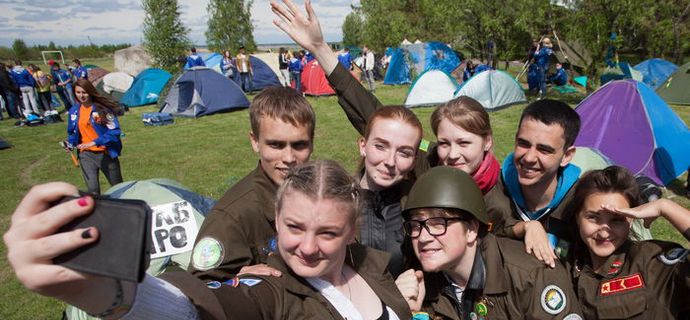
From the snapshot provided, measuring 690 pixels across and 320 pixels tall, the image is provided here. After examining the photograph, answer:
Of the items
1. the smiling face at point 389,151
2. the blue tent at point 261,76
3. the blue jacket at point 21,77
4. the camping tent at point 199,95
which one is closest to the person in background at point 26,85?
the blue jacket at point 21,77

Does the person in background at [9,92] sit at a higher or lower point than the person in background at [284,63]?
lower

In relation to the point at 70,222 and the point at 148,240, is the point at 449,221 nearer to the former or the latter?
the point at 148,240

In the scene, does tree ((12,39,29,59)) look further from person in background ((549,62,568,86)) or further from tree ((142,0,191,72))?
person in background ((549,62,568,86))

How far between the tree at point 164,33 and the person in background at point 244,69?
822 cm

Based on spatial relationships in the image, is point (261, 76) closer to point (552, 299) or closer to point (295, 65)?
point (295, 65)

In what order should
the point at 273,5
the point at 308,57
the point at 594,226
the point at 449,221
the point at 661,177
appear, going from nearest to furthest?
the point at 449,221, the point at 594,226, the point at 273,5, the point at 661,177, the point at 308,57

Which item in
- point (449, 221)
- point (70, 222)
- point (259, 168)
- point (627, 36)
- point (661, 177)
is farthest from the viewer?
point (627, 36)

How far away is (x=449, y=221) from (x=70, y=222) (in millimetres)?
1765

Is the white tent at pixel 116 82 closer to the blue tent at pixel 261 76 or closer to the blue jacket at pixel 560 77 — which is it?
the blue tent at pixel 261 76

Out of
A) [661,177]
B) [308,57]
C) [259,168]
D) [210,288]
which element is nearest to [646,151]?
[661,177]

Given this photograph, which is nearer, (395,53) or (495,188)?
(495,188)

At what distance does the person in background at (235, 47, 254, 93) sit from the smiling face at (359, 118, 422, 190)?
18.2 m

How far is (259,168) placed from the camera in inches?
100

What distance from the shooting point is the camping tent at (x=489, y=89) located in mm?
14062
